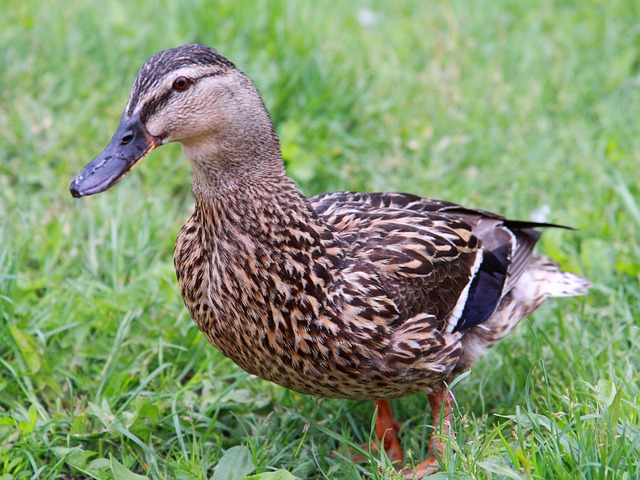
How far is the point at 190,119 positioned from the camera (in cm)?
311

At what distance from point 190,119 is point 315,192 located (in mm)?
2474

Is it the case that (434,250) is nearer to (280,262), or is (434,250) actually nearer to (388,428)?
(280,262)

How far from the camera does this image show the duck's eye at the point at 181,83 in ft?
10.1

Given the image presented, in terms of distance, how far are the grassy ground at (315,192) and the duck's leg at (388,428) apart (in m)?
0.06

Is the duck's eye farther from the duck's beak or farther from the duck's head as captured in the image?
the duck's beak

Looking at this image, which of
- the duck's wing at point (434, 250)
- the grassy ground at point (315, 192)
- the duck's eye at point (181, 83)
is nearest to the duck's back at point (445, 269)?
the duck's wing at point (434, 250)

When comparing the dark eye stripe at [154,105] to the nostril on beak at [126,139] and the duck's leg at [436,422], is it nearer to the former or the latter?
the nostril on beak at [126,139]

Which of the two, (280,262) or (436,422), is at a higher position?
(280,262)

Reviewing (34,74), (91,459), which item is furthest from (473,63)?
(91,459)

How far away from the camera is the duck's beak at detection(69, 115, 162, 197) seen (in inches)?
120

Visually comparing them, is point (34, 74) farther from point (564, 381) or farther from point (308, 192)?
point (564, 381)

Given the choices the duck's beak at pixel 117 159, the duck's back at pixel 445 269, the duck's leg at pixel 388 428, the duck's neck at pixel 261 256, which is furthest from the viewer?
the duck's leg at pixel 388 428

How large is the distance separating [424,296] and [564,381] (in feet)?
3.09

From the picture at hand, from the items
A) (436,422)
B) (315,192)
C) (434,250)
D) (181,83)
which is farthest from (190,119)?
(315,192)
